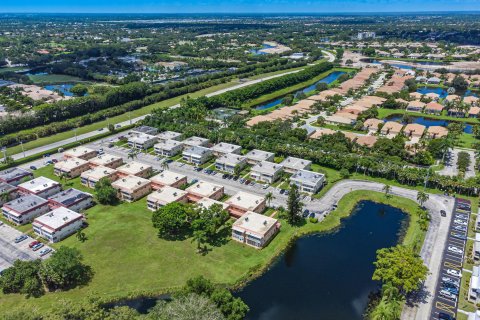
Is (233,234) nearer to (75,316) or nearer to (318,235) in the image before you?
(318,235)

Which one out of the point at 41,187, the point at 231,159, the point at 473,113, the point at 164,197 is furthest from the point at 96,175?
the point at 473,113

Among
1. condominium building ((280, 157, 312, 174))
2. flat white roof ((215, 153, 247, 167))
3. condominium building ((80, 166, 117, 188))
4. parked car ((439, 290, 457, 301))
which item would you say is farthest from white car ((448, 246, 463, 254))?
condominium building ((80, 166, 117, 188))

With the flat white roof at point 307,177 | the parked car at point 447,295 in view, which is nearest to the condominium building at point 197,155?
the flat white roof at point 307,177

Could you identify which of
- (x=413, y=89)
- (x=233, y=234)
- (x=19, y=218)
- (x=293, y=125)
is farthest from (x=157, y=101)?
(x=413, y=89)

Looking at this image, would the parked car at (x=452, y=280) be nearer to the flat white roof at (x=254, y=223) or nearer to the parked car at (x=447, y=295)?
the parked car at (x=447, y=295)

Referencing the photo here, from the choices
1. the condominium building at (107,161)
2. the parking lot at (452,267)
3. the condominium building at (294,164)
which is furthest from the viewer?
the condominium building at (107,161)

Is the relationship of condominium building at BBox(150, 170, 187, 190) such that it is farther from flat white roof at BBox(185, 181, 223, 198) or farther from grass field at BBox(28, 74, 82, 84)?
grass field at BBox(28, 74, 82, 84)

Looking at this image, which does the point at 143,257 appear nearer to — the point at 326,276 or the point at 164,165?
the point at 326,276
